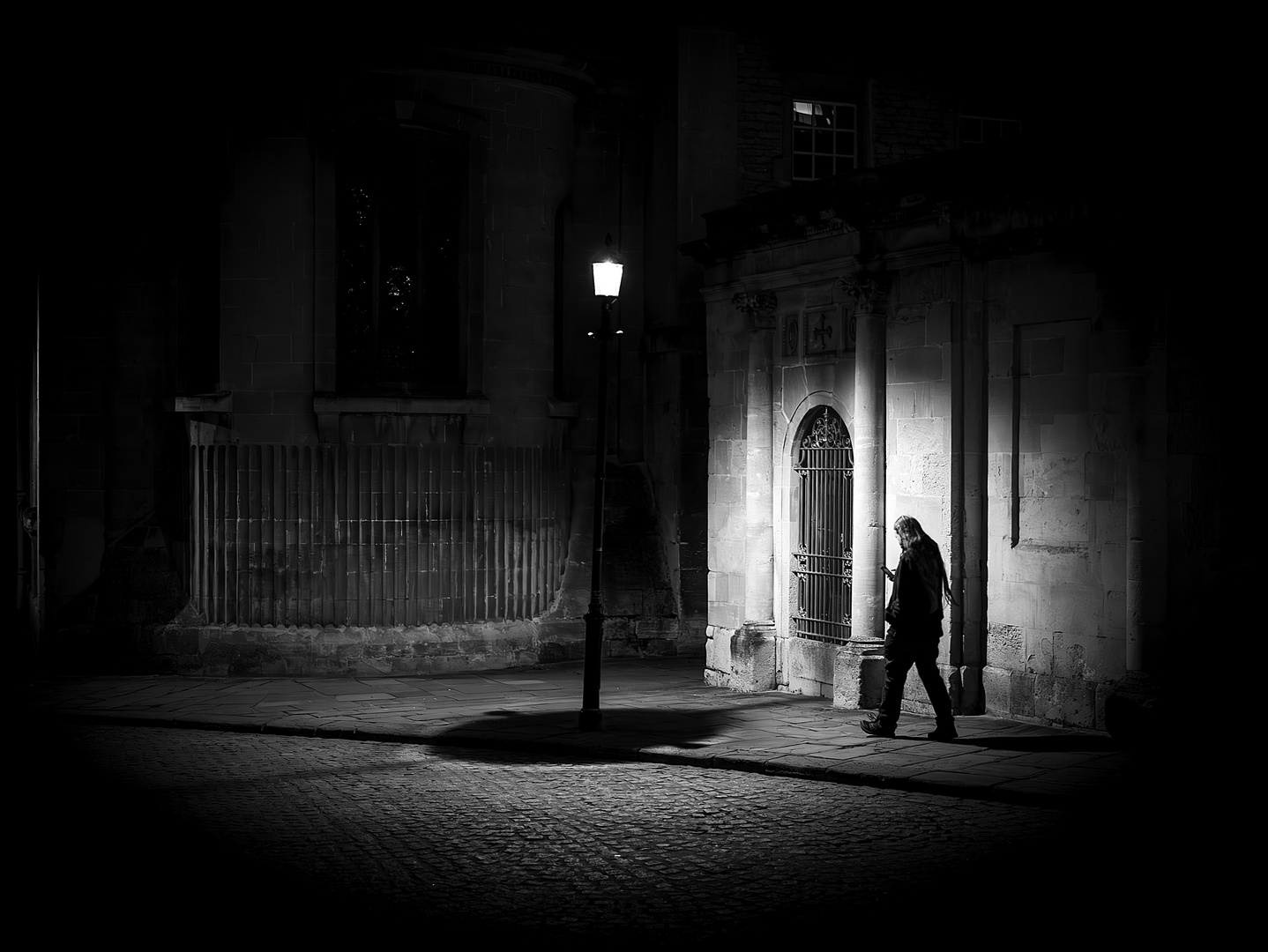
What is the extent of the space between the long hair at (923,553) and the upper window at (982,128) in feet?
36.5

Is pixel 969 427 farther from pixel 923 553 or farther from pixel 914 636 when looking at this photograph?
pixel 914 636

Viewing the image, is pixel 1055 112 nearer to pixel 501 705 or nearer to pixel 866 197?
pixel 866 197

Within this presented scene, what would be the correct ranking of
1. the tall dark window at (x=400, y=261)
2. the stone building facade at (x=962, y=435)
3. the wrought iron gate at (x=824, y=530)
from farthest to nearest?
1. the tall dark window at (x=400, y=261)
2. the wrought iron gate at (x=824, y=530)
3. the stone building facade at (x=962, y=435)

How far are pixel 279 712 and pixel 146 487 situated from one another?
5.90m

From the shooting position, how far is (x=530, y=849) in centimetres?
870

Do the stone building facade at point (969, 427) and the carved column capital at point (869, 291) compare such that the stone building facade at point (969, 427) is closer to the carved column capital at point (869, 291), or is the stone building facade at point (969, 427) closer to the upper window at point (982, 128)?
the carved column capital at point (869, 291)

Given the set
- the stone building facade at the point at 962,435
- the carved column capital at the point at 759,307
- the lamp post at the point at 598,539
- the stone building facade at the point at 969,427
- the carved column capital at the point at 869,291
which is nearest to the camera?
the stone building facade at the point at 969,427

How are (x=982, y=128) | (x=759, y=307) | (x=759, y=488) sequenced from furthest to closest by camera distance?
(x=982, y=128) < (x=759, y=488) < (x=759, y=307)

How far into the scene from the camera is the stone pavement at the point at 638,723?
1108 centimetres

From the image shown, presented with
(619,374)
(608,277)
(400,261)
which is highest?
(400,261)

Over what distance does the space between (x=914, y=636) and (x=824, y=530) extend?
11.7 feet

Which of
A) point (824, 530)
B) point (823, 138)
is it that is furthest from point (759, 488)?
point (823, 138)

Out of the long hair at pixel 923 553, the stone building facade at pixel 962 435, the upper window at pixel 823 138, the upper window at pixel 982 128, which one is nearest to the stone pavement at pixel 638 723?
the stone building facade at pixel 962 435

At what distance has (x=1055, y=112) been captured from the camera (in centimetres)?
2284
